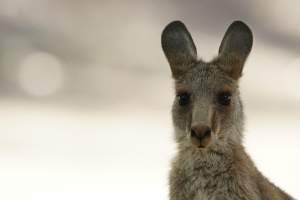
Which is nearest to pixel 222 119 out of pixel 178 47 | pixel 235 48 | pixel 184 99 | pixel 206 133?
pixel 184 99

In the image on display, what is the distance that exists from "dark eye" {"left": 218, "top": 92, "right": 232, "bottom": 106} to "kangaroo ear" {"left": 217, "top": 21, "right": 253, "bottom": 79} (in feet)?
2.04

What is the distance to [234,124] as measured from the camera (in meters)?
14.3

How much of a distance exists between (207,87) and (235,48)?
4.12ft

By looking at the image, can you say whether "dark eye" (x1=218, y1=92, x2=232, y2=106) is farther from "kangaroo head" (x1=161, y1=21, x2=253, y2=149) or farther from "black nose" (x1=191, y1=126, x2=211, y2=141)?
"black nose" (x1=191, y1=126, x2=211, y2=141)

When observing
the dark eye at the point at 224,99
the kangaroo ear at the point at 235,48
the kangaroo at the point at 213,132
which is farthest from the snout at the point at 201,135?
the kangaroo ear at the point at 235,48

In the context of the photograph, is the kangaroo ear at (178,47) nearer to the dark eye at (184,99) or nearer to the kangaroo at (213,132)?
the kangaroo at (213,132)

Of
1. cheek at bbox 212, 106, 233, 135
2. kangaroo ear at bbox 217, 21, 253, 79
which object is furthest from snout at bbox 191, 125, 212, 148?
kangaroo ear at bbox 217, 21, 253, 79

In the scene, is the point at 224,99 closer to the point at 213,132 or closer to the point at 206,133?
the point at 213,132

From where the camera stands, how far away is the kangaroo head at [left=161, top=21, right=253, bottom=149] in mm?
13680

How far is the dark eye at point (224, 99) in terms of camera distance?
14305mm

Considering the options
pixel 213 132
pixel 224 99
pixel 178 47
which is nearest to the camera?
pixel 213 132

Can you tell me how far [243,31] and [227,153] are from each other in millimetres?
2659

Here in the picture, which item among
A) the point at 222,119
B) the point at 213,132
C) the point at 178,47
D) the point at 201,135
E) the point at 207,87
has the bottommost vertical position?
the point at 201,135

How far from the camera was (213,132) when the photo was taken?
13594mm
